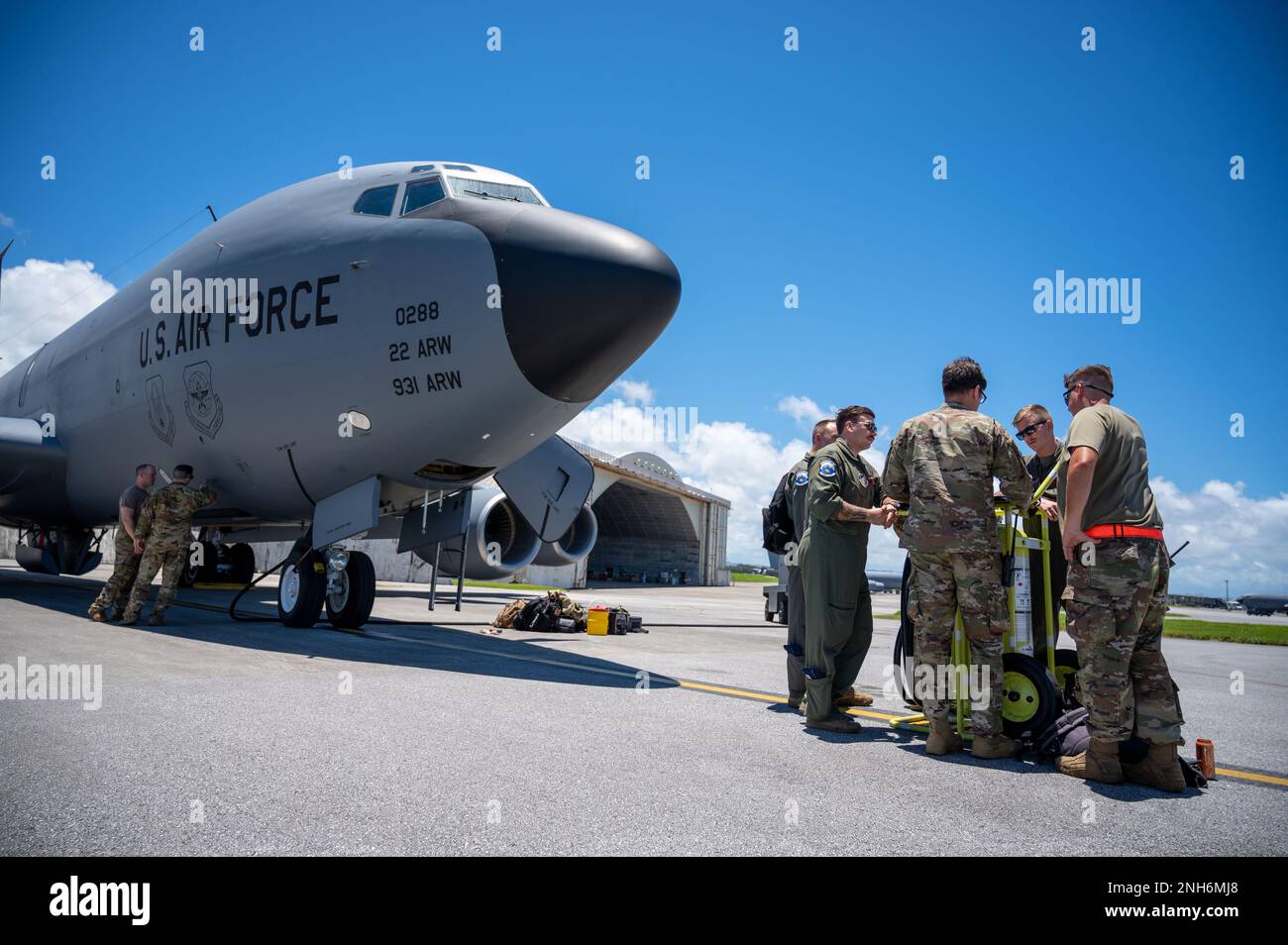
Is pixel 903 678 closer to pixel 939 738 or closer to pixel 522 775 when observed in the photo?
pixel 939 738

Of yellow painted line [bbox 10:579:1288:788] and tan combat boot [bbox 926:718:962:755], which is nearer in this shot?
yellow painted line [bbox 10:579:1288:788]

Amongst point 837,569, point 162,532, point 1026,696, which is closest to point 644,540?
point 162,532

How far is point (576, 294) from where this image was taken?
6.31 meters

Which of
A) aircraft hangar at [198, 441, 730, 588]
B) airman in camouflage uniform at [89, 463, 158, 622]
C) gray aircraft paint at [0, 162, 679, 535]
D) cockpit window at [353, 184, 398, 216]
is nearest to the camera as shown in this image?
gray aircraft paint at [0, 162, 679, 535]

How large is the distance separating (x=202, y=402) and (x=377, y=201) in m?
3.21

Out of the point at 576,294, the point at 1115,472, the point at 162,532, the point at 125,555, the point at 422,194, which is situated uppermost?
the point at 422,194

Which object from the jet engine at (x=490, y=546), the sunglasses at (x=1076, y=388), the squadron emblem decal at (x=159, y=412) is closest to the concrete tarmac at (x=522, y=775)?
the sunglasses at (x=1076, y=388)

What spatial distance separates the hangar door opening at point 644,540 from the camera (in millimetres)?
47406

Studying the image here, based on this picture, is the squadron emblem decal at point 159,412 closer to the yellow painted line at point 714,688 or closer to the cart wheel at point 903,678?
the yellow painted line at point 714,688

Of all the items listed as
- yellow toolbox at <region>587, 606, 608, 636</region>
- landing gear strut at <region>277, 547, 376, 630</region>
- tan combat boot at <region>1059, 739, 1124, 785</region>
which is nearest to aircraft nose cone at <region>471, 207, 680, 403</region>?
landing gear strut at <region>277, 547, 376, 630</region>

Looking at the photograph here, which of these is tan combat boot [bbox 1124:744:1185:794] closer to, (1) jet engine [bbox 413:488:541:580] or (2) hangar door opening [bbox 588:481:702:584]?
(1) jet engine [bbox 413:488:541:580]

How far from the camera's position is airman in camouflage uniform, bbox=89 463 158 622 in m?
8.90

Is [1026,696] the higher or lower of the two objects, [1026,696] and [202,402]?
the lower
